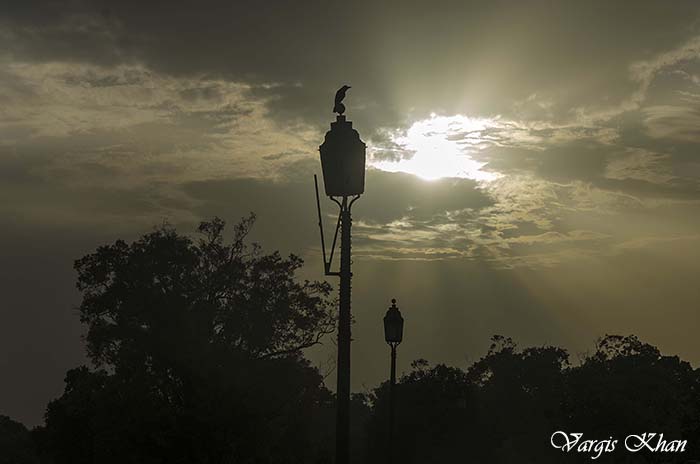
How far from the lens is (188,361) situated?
2811 centimetres

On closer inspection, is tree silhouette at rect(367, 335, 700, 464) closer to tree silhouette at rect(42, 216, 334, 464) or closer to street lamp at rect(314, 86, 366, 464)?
tree silhouette at rect(42, 216, 334, 464)

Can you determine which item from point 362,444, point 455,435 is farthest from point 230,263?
point 362,444

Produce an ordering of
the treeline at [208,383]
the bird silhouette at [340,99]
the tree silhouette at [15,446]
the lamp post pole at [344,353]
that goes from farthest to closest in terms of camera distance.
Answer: the tree silhouette at [15,446] → the treeline at [208,383] → the bird silhouette at [340,99] → the lamp post pole at [344,353]

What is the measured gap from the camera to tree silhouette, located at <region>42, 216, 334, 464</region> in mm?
26078

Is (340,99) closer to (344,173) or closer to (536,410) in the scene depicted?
(344,173)

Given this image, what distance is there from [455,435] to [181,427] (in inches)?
1816

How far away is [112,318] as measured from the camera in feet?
119

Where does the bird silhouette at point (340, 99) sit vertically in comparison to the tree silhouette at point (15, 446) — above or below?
above

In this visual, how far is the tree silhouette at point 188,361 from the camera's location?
26.1 meters

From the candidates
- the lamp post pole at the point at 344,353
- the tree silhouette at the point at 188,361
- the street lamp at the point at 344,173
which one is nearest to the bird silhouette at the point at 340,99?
the street lamp at the point at 344,173

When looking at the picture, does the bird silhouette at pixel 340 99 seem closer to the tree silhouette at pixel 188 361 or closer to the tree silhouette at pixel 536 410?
the tree silhouette at pixel 188 361

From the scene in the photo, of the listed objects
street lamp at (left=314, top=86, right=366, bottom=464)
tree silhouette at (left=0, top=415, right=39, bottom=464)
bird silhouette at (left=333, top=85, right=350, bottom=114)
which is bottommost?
tree silhouette at (left=0, top=415, right=39, bottom=464)

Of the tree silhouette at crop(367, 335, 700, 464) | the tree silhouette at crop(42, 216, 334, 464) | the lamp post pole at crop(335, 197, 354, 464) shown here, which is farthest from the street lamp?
the tree silhouette at crop(367, 335, 700, 464)

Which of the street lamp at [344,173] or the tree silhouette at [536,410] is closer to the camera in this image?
the street lamp at [344,173]
